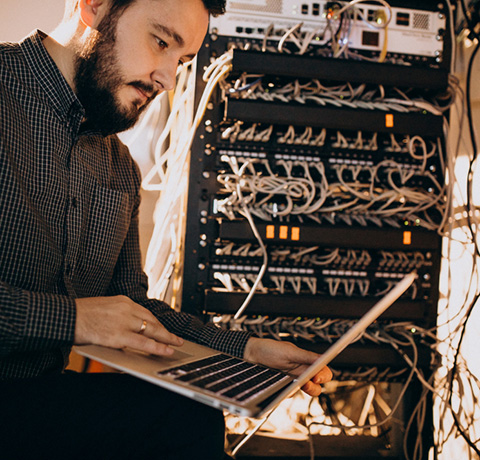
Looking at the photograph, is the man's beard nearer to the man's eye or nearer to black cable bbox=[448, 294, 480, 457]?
the man's eye

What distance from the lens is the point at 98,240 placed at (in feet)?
3.23

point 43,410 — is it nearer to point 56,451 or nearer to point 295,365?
point 56,451

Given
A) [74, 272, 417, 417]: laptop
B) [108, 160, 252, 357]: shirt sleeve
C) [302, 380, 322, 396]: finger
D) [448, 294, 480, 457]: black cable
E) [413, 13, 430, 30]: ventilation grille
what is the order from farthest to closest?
[413, 13, 430, 30]: ventilation grille, [448, 294, 480, 457]: black cable, [108, 160, 252, 357]: shirt sleeve, [302, 380, 322, 396]: finger, [74, 272, 417, 417]: laptop

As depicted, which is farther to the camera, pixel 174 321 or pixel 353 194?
pixel 353 194

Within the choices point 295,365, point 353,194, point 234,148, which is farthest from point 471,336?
point 234,148

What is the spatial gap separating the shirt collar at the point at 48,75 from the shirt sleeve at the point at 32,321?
16.6 inches

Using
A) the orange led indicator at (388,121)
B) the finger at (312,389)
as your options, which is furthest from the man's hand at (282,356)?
the orange led indicator at (388,121)

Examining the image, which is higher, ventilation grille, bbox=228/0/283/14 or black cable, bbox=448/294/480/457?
ventilation grille, bbox=228/0/283/14

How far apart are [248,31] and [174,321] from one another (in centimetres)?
86

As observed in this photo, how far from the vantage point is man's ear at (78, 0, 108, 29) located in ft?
2.87

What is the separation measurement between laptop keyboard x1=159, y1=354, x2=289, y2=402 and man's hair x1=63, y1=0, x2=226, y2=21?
734 mm

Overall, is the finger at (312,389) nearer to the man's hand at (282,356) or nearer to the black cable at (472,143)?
the man's hand at (282,356)

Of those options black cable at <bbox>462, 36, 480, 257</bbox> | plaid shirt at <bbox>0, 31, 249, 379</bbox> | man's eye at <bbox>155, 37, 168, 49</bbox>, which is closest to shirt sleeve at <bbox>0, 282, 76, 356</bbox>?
plaid shirt at <bbox>0, 31, 249, 379</bbox>

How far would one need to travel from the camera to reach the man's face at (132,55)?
0.88 m
